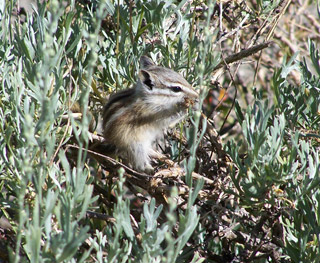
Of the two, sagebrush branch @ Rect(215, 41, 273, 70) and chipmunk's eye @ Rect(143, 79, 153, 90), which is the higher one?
sagebrush branch @ Rect(215, 41, 273, 70)

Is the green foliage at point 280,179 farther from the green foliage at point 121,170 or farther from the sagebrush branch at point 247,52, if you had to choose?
the sagebrush branch at point 247,52

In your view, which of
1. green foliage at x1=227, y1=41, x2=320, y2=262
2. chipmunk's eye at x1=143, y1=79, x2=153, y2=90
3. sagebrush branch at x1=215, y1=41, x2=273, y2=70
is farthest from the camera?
chipmunk's eye at x1=143, y1=79, x2=153, y2=90

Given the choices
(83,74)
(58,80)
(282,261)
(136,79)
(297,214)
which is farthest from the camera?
(136,79)

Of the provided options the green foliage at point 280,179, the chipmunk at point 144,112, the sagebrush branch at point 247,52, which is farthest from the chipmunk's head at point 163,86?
the green foliage at point 280,179

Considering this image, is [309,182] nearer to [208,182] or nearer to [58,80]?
[208,182]

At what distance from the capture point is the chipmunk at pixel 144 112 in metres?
3.17

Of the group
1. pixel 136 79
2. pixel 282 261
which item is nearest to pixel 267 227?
pixel 282 261

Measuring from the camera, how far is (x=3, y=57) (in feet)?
8.34

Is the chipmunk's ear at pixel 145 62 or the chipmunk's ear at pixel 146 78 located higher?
the chipmunk's ear at pixel 145 62

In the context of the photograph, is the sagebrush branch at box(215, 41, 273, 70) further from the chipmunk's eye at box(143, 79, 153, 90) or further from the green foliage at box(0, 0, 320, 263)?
the chipmunk's eye at box(143, 79, 153, 90)

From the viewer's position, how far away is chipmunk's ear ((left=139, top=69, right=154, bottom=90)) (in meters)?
3.14

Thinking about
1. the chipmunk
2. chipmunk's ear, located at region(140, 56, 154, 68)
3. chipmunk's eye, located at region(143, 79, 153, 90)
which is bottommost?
the chipmunk

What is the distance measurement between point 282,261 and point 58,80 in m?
1.42

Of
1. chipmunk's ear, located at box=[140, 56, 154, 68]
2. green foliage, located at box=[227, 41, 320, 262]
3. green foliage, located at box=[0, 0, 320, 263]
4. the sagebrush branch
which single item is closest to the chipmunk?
chipmunk's ear, located at box=[140, 56, 154, 68]
